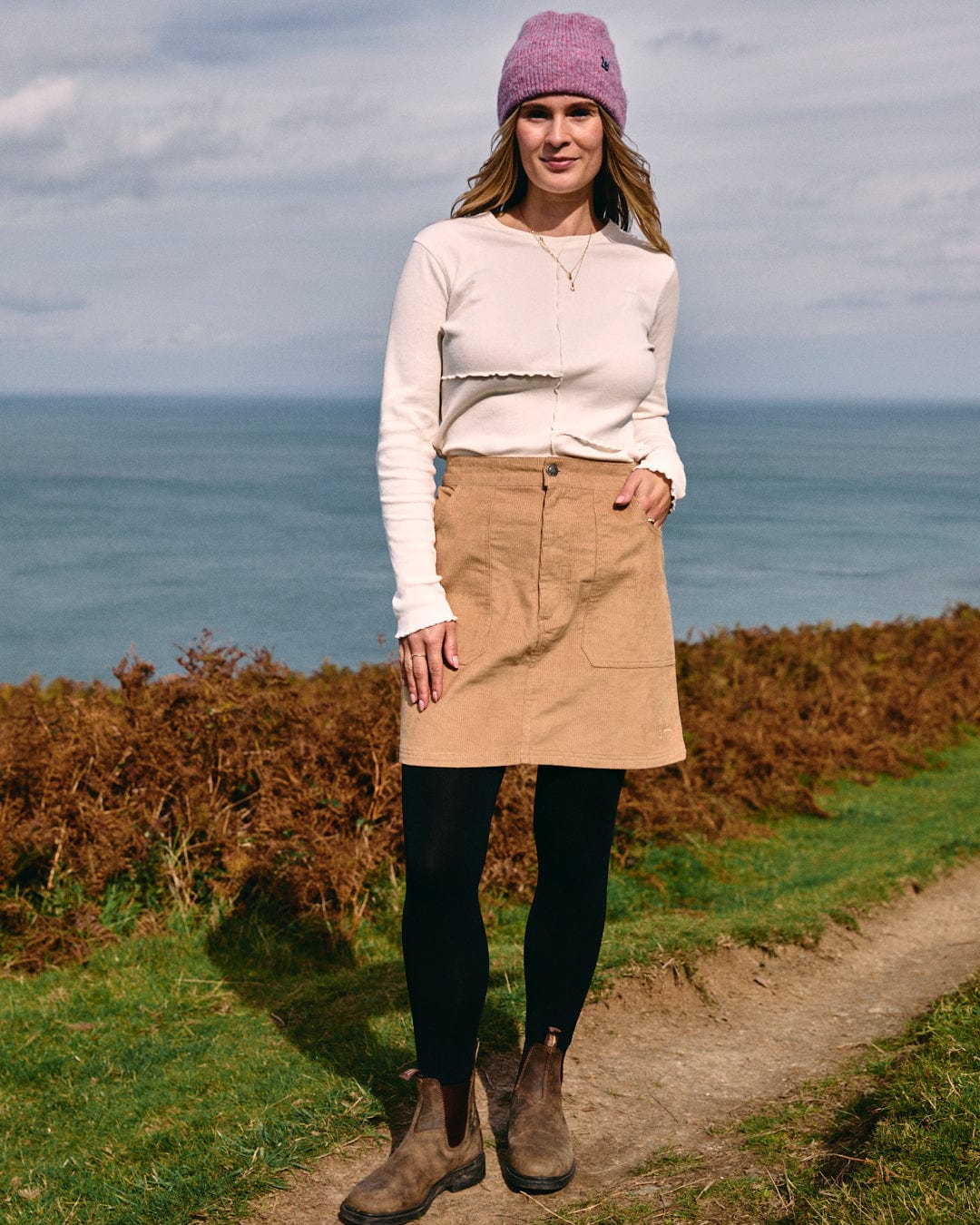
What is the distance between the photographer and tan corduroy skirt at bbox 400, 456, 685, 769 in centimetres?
290

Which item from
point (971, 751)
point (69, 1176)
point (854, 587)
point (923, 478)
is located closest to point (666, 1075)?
point (69, 1176)

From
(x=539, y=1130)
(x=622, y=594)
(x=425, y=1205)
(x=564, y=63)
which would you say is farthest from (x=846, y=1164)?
(x=564, y=63)

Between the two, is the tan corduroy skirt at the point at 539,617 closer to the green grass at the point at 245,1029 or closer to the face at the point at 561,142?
the face at the point at 561,142

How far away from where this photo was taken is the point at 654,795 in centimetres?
710

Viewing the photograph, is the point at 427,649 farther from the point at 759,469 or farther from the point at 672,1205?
the point at 759,469

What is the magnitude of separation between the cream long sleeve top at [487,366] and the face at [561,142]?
0.15 m

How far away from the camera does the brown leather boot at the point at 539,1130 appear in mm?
3150

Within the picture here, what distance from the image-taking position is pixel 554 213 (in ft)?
10.1

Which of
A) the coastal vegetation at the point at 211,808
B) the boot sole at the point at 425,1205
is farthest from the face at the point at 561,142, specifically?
the coastal vegetation at the point at 211,808

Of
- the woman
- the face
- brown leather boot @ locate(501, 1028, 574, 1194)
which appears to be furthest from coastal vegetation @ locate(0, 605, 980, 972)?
the face

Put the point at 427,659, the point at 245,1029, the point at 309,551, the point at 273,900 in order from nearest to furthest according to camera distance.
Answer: the point at 427,659 < the point at 245,1029 < the point at 273,900 < the point at 309,551

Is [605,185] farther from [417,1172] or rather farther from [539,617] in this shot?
[417,1172]

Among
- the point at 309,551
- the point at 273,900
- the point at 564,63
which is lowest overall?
the point at 273,900

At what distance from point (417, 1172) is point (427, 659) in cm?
122
